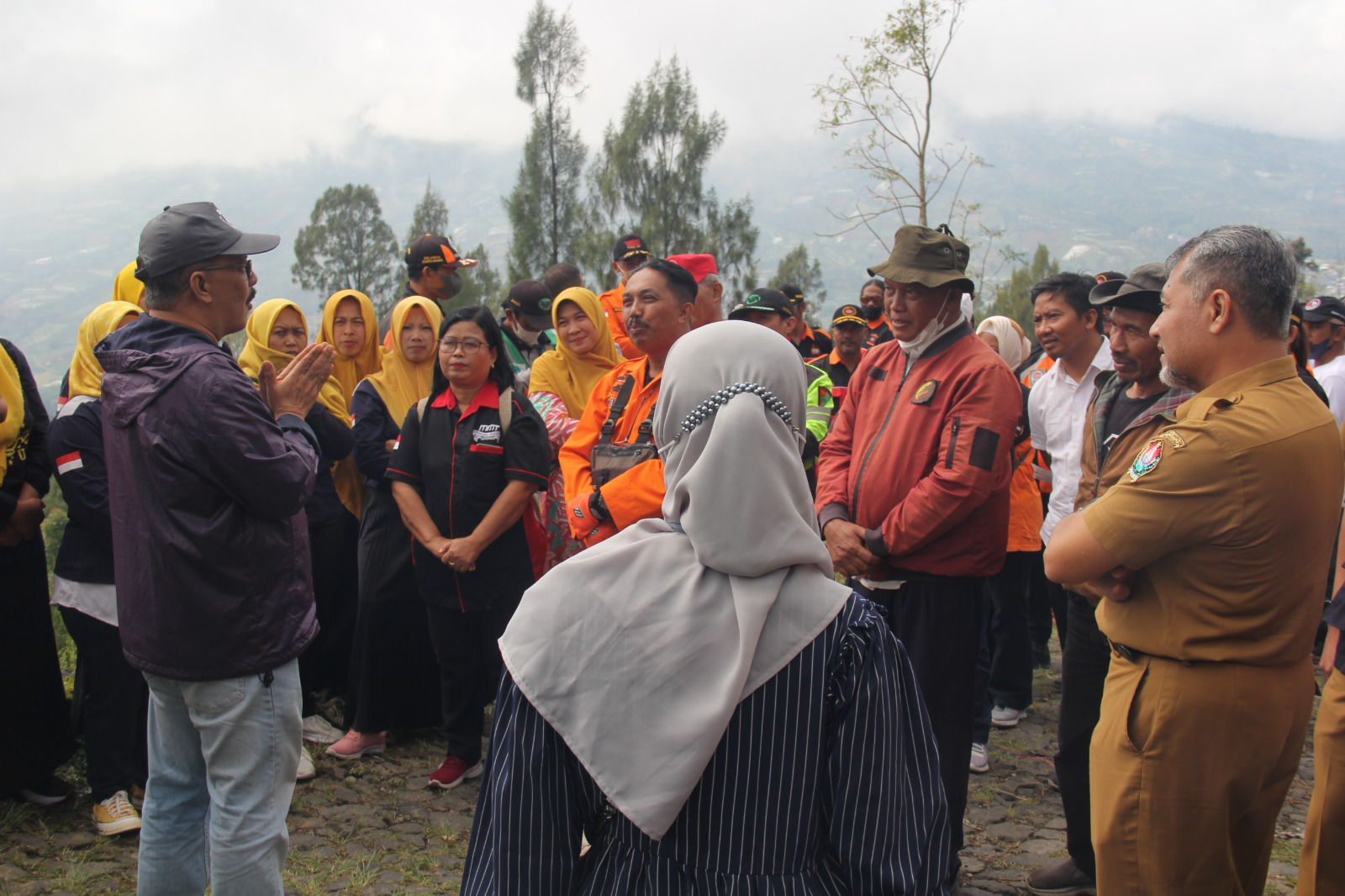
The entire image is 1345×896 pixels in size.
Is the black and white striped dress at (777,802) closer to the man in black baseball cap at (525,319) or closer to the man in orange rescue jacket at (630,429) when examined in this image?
the man in orange rescue jacket at (630,429)

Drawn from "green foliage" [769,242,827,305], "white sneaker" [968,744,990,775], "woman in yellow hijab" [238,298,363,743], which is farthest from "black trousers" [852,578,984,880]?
"green foliage" [769,242,827,305]

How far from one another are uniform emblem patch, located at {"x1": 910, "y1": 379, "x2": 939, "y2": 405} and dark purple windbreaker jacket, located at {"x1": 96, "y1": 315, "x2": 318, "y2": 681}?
2.13 meters

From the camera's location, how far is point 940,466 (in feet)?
10.6

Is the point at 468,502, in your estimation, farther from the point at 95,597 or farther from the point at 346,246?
the point at 346,246

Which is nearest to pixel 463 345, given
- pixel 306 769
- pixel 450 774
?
pixel 450 774

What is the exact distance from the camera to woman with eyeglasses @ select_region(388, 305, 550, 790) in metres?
4.26

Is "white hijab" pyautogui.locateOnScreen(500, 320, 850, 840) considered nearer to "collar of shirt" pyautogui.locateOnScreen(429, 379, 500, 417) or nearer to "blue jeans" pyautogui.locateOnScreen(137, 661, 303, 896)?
"blue jeans" pyautogui.locateOnScreen(137, 661, 303, 896)

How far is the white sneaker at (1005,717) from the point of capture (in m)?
5.18

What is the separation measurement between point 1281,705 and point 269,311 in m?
4.58

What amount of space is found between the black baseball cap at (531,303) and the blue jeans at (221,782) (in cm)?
378

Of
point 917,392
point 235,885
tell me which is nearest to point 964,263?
point 917,392

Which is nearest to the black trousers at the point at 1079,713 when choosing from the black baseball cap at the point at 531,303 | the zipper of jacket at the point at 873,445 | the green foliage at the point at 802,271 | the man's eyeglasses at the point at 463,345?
the zipper of jacket at the point at 873,445

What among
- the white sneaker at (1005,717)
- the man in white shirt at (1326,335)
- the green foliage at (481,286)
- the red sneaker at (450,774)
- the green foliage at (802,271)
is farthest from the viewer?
the green foliage at (802,271)

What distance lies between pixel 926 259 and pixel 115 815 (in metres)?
3.98
